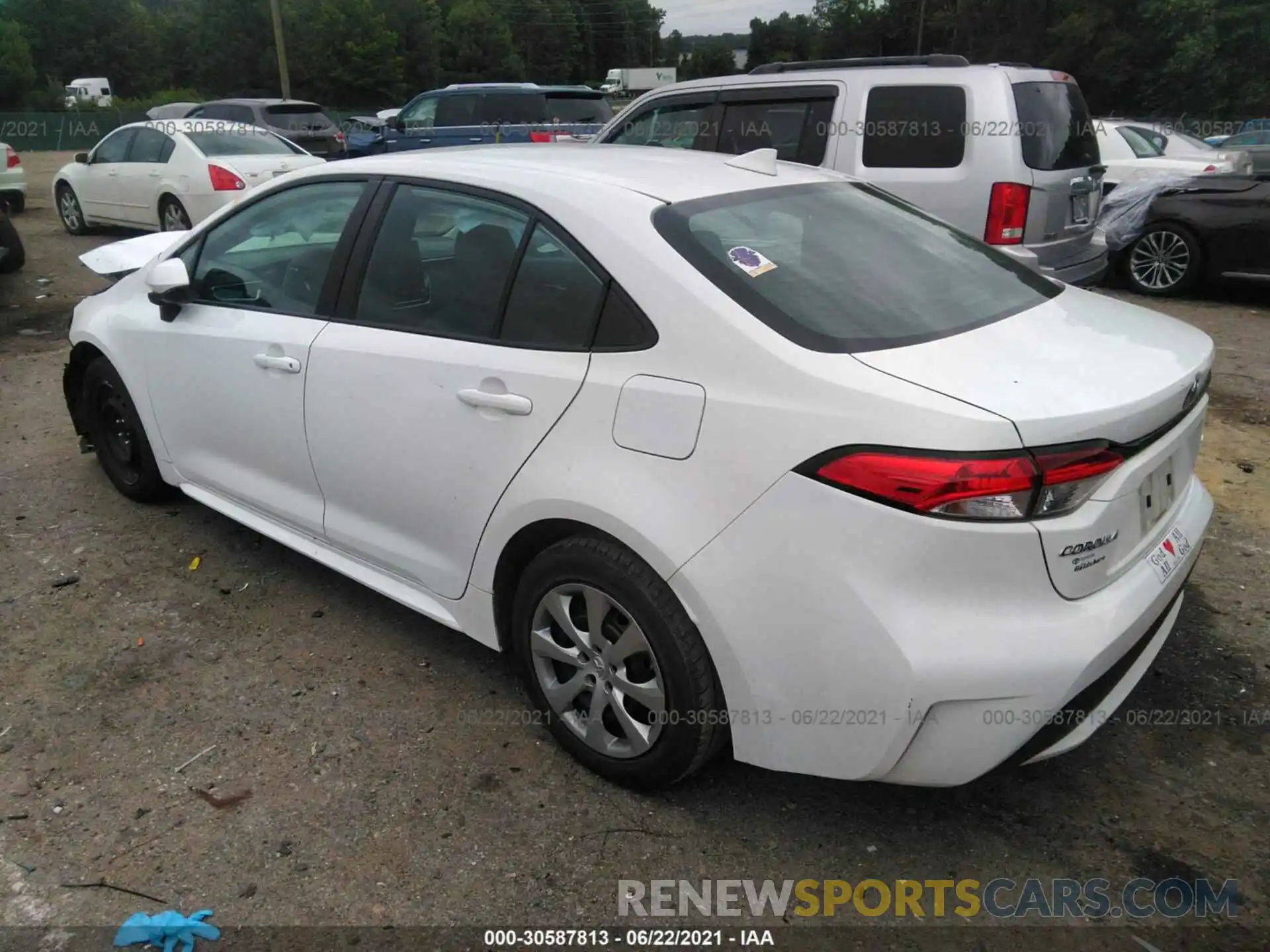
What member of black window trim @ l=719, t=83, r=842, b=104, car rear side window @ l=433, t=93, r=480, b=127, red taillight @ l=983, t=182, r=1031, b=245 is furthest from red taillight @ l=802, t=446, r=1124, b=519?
car rear side window @ l=433, t=93, r=480, b=127

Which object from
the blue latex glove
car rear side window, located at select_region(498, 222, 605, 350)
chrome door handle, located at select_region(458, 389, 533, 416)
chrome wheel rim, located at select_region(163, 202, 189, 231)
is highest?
car rear side window, located at select_region(498, 222, 605, 350)

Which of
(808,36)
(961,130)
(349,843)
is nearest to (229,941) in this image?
(349,843)

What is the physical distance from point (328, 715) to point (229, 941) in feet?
2.82

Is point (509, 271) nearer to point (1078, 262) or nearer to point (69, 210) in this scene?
point (1078, 262)

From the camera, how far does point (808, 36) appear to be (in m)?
78.0

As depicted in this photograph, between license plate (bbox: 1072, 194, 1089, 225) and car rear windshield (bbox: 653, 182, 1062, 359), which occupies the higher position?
car rear windshield (bbox: 653, 182, 1062, 359)

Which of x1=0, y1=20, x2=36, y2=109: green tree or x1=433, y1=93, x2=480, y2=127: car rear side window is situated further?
x1=0, y1=20, x2=36, y2=109: green tree

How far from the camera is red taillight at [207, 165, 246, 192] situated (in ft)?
34.9

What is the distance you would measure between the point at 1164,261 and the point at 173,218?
10.7 meters

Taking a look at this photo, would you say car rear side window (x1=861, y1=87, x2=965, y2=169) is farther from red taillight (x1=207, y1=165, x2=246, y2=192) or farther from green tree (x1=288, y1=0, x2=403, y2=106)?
green tree (x1=288, y1=0, x2=403, y2=106)

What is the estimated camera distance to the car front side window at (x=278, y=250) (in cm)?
325

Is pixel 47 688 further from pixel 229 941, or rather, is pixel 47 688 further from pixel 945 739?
pixel 945 739

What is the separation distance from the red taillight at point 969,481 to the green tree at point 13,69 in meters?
59.1

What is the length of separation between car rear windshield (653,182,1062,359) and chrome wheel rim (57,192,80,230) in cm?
1305
